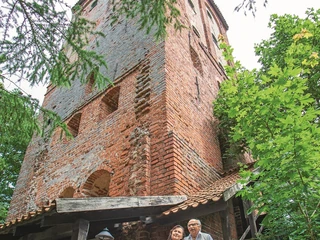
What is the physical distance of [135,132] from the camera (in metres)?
6.90

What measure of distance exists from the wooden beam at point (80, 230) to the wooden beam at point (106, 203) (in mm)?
335

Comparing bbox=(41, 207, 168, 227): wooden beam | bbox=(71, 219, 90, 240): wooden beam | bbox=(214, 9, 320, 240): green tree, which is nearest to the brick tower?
bbox=(41, 207, 168, 227): wooden beam

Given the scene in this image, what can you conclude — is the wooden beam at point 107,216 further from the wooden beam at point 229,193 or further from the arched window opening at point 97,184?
the arched window opening at point 97,184

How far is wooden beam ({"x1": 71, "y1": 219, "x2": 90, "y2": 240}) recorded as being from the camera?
161 inches

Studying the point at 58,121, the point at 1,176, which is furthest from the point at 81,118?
the point at 1,176

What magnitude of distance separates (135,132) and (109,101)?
2707mm

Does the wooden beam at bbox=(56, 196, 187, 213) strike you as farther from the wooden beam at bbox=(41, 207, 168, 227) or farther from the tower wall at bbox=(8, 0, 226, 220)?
the tower wall at bbox=(8, 0, 226, 220)

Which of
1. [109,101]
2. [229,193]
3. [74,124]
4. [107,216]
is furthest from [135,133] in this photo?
[74,124]

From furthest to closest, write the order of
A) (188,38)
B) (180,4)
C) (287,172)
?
(180,4) → (188,38) → (287,172)

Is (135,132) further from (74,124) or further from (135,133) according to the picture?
(74,124)

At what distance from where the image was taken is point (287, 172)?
134 inches

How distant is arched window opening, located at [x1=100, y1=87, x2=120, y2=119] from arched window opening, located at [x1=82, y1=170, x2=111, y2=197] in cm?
215

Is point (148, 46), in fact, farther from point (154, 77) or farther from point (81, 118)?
point (81, 118)

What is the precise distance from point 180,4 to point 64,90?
5.90 meters
